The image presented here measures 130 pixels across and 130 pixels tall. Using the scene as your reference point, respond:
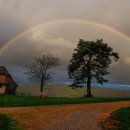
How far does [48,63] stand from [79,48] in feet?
65.3

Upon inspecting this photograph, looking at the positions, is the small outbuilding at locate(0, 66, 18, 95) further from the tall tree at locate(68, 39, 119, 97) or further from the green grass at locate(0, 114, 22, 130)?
the green grass at locate(0, 114, 22, 130)

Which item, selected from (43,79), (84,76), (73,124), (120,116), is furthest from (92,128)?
(43,79)

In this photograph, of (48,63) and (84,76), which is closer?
(84,76)

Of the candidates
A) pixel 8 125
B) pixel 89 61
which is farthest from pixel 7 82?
pixel 8 125

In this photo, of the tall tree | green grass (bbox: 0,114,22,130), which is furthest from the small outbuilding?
green grass (bbox: 0,114,22,130)

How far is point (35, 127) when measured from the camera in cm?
2484

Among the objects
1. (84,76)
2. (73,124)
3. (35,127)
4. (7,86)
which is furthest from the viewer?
(7,86)

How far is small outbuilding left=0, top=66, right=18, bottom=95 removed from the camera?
9963 centimetres

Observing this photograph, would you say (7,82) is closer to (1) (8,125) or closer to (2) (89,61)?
(2) (89,61)

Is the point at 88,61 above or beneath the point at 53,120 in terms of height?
above

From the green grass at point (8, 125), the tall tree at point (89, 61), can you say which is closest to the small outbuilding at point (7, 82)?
the tall tree at point (89, 61)

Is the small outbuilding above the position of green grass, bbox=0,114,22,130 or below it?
above

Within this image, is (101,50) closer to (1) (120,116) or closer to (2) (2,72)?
(2) (2,72)

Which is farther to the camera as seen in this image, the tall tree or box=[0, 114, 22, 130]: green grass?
the tall tree
